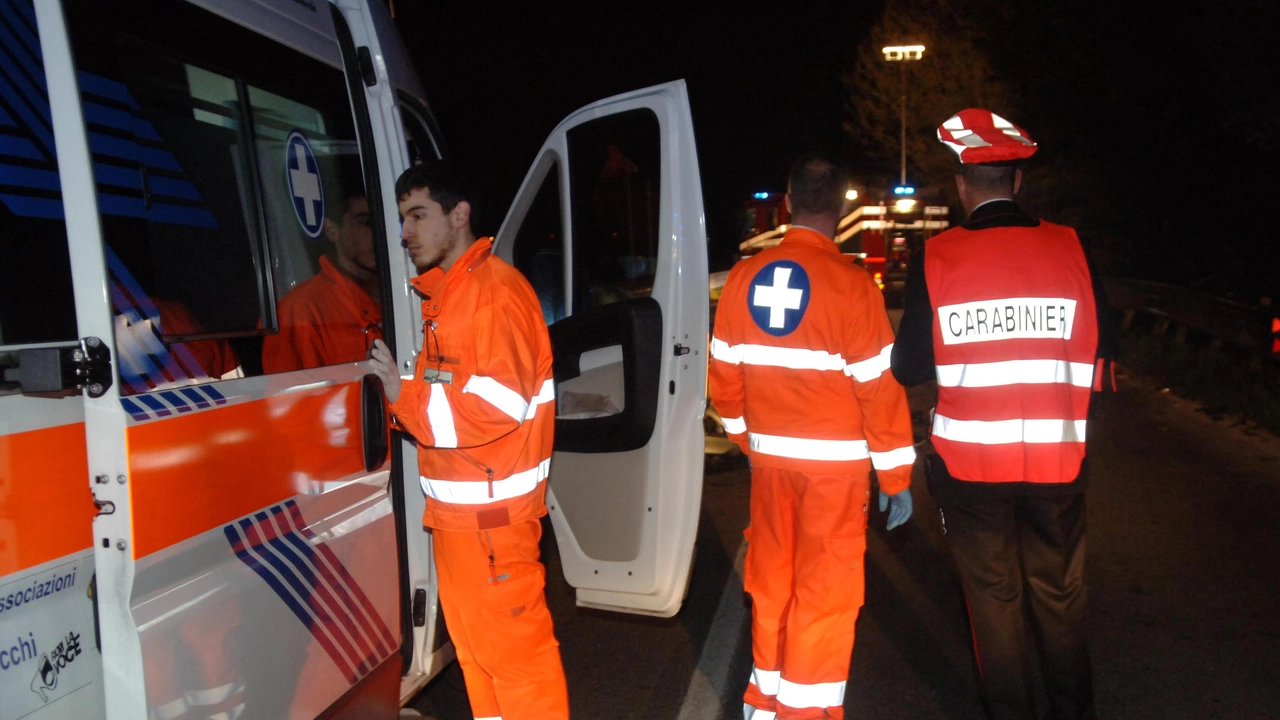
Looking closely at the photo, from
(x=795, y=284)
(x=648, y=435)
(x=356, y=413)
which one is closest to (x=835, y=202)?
(x=795, y=284)

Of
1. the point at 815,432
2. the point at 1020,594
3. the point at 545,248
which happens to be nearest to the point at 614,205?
the point at 545,248

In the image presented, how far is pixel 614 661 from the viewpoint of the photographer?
3.90 meters

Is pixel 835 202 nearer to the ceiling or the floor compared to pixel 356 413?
nearer to the ceiling

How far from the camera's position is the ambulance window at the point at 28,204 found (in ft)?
5.61

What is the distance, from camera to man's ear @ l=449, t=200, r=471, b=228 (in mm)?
2594

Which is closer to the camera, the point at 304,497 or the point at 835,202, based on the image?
the point at 304,497

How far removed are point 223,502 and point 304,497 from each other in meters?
0.30

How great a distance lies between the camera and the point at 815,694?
293cm

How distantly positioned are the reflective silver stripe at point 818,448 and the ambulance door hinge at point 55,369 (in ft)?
6.36

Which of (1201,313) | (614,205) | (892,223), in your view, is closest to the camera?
(614,205)

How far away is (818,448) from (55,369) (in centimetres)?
205

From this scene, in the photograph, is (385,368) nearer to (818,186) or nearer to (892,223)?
(818,186)

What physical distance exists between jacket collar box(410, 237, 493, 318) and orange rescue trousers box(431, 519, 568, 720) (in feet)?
2.07

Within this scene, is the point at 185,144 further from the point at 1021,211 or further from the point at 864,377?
the point at 1021,211
